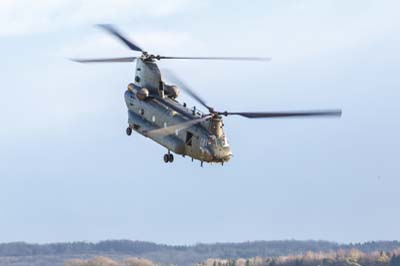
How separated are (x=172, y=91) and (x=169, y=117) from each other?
4199 mm

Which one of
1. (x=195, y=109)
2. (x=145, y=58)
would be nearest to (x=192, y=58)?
(x=195, y=109)

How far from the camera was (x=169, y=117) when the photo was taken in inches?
3430

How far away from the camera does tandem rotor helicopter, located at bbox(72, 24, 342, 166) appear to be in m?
83.2

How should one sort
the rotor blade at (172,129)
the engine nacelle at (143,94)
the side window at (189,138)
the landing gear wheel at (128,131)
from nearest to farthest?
the rotor blade at (172,129) → the side window at (189,138) → the engine nacelle at (143,94) → the landing gear wheel at (128,131)

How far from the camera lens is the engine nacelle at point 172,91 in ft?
298

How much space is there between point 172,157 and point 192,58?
8347 mm

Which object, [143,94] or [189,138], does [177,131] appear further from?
[143,94]

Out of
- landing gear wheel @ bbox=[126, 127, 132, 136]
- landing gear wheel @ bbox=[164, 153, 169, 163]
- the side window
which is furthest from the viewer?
landing gear wheel @ bbox=[126, 127, 132, 136]

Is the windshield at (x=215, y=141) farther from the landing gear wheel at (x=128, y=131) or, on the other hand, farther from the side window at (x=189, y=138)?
the landing gear wheel at (x=128, y=131)

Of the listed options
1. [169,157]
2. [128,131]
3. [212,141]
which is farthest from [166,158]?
[128,131]

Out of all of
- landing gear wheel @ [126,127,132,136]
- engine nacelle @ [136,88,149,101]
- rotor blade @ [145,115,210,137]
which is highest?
engine nacelle @ [136,88,149,101]

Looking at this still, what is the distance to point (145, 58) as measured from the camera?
305 feet

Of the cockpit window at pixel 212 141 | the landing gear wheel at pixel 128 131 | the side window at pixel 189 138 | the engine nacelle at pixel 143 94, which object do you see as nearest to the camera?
the cockpit window at pixel 212 141

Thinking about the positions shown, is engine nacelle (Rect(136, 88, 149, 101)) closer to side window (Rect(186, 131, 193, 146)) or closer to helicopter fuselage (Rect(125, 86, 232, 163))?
helicopter fuselage (Rect(125, 86, 232, 163))
